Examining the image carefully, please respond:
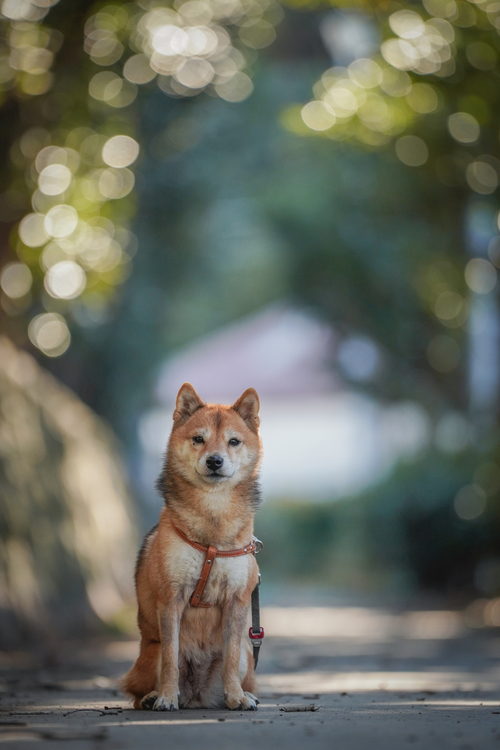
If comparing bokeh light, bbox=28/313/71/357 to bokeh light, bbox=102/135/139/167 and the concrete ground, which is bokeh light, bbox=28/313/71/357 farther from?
the concrete ground

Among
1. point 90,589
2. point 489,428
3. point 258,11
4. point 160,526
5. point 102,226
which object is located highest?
point 258,11

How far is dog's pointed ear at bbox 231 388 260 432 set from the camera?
16.5 ft

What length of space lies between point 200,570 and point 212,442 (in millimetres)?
656

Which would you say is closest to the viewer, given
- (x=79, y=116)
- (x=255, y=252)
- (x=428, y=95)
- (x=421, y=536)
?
(x=79, y=116)

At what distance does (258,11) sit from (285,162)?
8.45 m

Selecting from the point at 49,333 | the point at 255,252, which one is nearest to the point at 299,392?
the point at 255,252

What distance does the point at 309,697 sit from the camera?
18.0ft

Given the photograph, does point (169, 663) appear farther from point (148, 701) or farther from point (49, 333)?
point (49, 333)

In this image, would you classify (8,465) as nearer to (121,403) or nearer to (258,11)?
(258,11)

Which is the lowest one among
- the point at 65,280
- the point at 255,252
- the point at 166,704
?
the point at 166,704

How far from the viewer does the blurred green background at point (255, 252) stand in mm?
10914

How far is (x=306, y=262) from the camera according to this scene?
22.9 m

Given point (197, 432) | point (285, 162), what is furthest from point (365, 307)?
point (197, 432)

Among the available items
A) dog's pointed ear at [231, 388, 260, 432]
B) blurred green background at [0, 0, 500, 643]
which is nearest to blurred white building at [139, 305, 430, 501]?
blurred green background at [0, 0, 500, 643]
